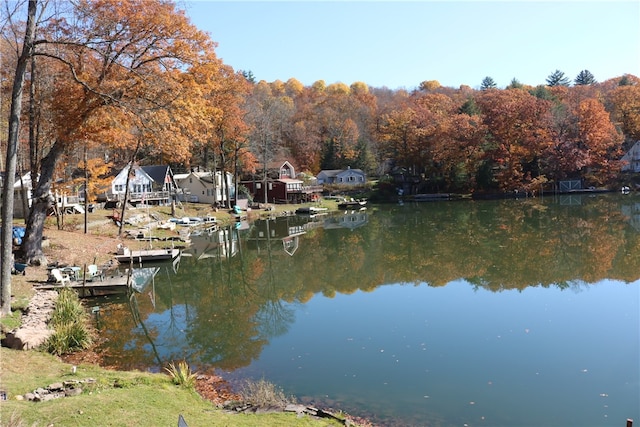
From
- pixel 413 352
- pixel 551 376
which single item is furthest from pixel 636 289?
pixel 413 352

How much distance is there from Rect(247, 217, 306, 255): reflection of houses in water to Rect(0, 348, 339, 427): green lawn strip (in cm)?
2178

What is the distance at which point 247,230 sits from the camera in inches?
1748

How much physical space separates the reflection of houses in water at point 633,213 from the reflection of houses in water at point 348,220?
2250cm

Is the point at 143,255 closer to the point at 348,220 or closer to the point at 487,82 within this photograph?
the point at 348,220

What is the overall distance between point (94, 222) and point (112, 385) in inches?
1145

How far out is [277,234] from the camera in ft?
136

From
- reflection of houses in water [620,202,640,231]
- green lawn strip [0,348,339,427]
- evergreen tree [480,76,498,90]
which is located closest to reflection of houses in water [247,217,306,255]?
green lawn strip [0,348,339,427]

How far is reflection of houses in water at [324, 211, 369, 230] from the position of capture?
154ft

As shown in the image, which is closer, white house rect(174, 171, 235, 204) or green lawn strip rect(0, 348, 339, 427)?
green lawn strip rect(0, 348, 339, 427)

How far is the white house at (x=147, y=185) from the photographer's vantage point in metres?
47.4

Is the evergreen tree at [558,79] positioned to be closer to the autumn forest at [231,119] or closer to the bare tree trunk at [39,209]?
the autumn forest at [231,119]

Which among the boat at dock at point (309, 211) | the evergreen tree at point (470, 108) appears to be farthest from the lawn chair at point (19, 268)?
the evergreen tree at point (470, 108)

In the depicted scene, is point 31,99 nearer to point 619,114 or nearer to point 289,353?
point 289,353

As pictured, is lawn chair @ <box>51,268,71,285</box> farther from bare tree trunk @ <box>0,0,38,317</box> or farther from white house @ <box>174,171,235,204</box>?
white house @ <box>174,171,235,204</box>
